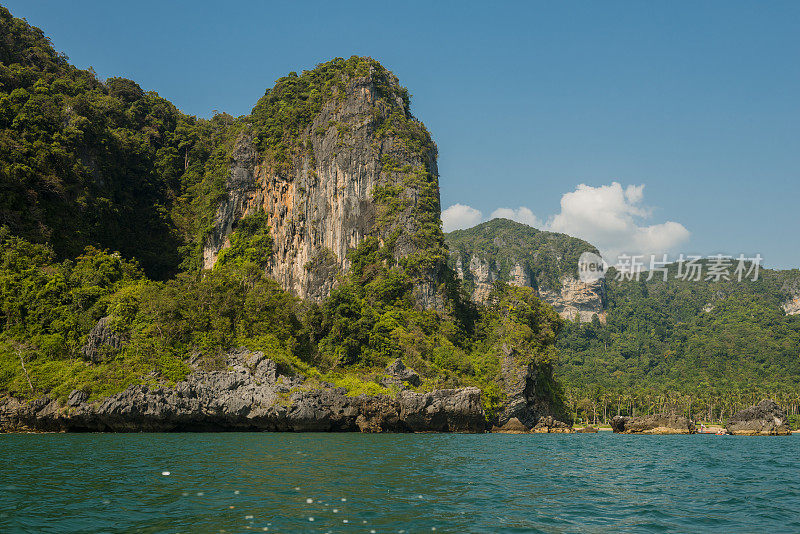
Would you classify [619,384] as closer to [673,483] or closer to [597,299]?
[597,299]

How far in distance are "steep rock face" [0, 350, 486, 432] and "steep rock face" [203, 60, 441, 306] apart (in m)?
21.5

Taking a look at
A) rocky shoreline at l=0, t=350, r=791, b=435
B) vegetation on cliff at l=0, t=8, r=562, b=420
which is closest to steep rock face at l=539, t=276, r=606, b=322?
vegetation on cliff at l=0, t=8, r=562, b=420

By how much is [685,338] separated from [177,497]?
16256 centimetres

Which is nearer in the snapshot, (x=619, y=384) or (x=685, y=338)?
(x=619, y=384)

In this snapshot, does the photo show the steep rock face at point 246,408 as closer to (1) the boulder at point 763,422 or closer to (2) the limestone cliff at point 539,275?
(1) the boulder at point 763,422

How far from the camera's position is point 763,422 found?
67.5 metres

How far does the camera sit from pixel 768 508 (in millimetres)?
14039

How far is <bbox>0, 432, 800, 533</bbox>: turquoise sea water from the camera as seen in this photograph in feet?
36.6

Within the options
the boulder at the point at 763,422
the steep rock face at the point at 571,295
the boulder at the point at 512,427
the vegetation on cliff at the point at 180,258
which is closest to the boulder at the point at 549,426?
the boulder at the point at 512,427

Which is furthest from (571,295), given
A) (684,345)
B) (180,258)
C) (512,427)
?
(180,258)

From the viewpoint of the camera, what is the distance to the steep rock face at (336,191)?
73.1 meters

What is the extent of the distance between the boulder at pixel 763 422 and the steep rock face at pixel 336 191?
133 feet

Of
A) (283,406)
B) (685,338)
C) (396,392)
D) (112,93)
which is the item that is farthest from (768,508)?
(685,338)

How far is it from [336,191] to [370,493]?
209 ft
